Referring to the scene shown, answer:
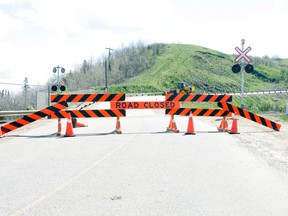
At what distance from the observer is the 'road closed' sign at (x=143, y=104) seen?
1512cm

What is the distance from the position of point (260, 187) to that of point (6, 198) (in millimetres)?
4092

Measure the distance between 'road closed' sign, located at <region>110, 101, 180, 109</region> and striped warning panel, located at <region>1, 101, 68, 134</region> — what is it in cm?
204

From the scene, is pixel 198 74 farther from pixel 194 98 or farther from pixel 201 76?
pixel 194 98

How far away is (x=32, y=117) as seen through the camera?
14461mm

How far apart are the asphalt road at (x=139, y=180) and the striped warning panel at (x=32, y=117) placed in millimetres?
2870

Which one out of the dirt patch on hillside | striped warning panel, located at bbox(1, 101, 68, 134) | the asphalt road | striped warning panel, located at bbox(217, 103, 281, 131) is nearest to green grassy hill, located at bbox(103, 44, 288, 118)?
striped warning panel, located at bbox(217, 103, 281, 131)

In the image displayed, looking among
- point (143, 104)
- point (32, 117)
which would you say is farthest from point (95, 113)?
point (32, 117)

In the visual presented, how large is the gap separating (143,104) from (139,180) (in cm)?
853

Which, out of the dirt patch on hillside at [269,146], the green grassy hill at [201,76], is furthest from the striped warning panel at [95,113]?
the green grassy hill at [201,76]

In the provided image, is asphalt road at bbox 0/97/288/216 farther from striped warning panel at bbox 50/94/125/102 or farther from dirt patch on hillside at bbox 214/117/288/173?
striped warning panel at bbox 50/94/125/102

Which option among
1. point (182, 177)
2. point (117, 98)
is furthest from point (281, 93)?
point (182, 177)

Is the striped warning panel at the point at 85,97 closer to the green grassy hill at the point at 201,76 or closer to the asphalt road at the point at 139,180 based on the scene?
the asphalt road at the point at 139,180

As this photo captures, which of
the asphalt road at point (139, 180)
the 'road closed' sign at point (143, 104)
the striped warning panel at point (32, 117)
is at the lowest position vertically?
the asphalt road at point (139, 180)

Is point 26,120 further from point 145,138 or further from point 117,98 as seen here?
point 145,138
